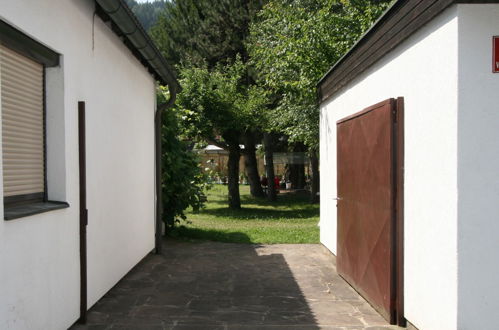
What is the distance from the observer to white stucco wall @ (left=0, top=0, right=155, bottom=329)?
352 centimetres

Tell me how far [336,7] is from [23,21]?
1005 centimetres

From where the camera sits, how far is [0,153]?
322 centimetres

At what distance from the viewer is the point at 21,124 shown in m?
3.93

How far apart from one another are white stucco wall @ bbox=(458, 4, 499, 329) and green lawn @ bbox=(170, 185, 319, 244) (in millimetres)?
6742

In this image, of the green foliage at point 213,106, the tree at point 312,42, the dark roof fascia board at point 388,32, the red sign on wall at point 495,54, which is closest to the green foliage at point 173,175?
the tree at point 312,42

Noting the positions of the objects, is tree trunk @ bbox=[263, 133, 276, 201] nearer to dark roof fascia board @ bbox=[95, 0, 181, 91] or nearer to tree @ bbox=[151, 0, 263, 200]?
tree @ bbox=[151, 0, 263, 200]

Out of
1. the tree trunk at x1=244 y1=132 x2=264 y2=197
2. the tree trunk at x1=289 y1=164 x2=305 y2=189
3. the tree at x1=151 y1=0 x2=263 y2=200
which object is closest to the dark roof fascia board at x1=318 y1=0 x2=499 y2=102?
the tree at x1=151 y1=0 x2=263 y2=200

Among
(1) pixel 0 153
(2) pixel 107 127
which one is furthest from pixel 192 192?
(1) pixel 0 153

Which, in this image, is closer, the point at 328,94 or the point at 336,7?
the point at 328,94

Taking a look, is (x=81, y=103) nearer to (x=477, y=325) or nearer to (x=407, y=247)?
(x=407, y=247)

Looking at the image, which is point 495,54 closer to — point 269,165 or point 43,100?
point 43,100

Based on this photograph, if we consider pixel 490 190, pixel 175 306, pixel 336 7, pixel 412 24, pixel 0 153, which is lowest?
pixel 175 306

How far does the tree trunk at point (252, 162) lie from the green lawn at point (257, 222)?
0.52m

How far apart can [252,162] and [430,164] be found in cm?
1720
